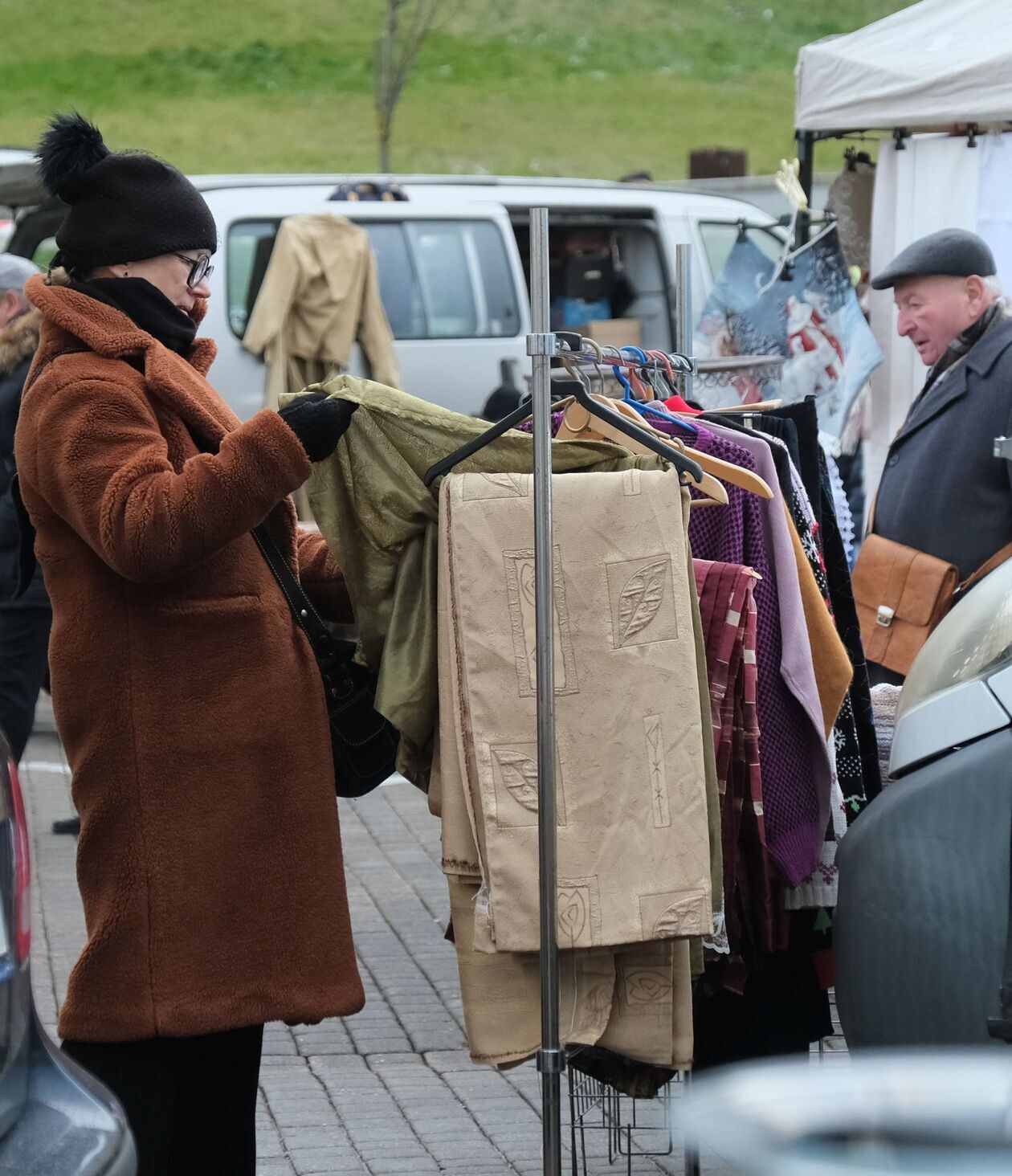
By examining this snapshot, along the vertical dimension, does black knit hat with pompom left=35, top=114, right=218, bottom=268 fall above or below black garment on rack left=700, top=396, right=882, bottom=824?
above

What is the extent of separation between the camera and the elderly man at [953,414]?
4812 millimetres

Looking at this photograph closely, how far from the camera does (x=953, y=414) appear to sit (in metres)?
4.93

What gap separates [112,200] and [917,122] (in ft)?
12.9

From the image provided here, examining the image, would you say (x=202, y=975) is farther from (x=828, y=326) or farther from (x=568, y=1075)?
(x=828, y=326)

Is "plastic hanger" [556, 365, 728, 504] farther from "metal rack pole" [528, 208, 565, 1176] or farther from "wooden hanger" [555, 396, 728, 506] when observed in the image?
"metal rack pole" [528, 208, 565, 1176]

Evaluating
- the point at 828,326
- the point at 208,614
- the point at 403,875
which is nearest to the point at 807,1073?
the point at 208,614

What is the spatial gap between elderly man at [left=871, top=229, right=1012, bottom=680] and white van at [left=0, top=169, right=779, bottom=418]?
12.5 ft

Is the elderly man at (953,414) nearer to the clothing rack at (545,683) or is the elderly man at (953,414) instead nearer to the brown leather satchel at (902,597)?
the brown leather satchel at (902,597)

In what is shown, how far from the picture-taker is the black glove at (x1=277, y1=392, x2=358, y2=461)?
256cm

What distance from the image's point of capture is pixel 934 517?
4883 mm

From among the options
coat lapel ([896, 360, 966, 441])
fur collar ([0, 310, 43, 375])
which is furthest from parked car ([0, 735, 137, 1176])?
fur collar ([0, 310, 43, 375])

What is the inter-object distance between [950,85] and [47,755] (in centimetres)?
464

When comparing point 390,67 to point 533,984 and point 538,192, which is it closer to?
point 538,192

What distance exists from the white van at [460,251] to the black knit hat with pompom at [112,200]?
21.1ft
